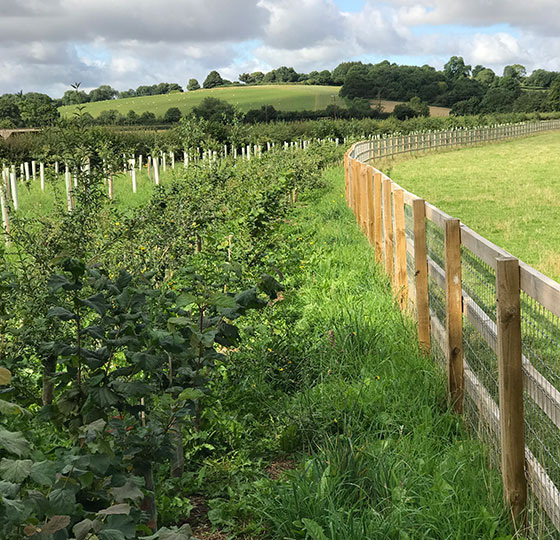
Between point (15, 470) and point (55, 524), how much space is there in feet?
0.60

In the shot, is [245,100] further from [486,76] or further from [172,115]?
[486,76]

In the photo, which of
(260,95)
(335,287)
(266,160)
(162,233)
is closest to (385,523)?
(335,287)

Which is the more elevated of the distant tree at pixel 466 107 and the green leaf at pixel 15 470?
the distant tree at pixel 466 107

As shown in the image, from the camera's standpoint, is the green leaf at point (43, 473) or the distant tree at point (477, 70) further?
the distant tree at point (477, 70)

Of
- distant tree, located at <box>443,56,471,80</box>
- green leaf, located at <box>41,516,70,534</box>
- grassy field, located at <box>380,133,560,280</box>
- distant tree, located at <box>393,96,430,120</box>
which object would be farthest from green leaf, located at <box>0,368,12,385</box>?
distant tree, located at <box>443,56,471,80</box>

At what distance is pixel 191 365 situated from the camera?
3291 mm

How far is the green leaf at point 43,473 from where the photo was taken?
1.85 meters

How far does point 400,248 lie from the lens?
6539 millimetres

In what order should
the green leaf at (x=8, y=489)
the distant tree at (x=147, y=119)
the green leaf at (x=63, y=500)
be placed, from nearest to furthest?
the green leaf at (x=8, y=489), the green leaf at (x=63, y=500), the distant tree at (x=147, y=119)

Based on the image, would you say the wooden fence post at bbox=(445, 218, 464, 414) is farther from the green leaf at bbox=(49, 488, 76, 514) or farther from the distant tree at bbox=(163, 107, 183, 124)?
the distant tree at bbox=(163, 107, 183, 124)

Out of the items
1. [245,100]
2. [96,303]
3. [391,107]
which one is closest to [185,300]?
[96,303]

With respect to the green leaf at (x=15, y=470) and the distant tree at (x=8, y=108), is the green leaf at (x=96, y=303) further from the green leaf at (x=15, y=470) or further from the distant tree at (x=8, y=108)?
the distant tree at (x=8, y=108)

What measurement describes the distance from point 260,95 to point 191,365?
112931 mm

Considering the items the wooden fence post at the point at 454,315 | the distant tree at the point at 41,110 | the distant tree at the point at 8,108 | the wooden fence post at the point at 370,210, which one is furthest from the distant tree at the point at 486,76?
the wooden fence post at the point at 454,315
